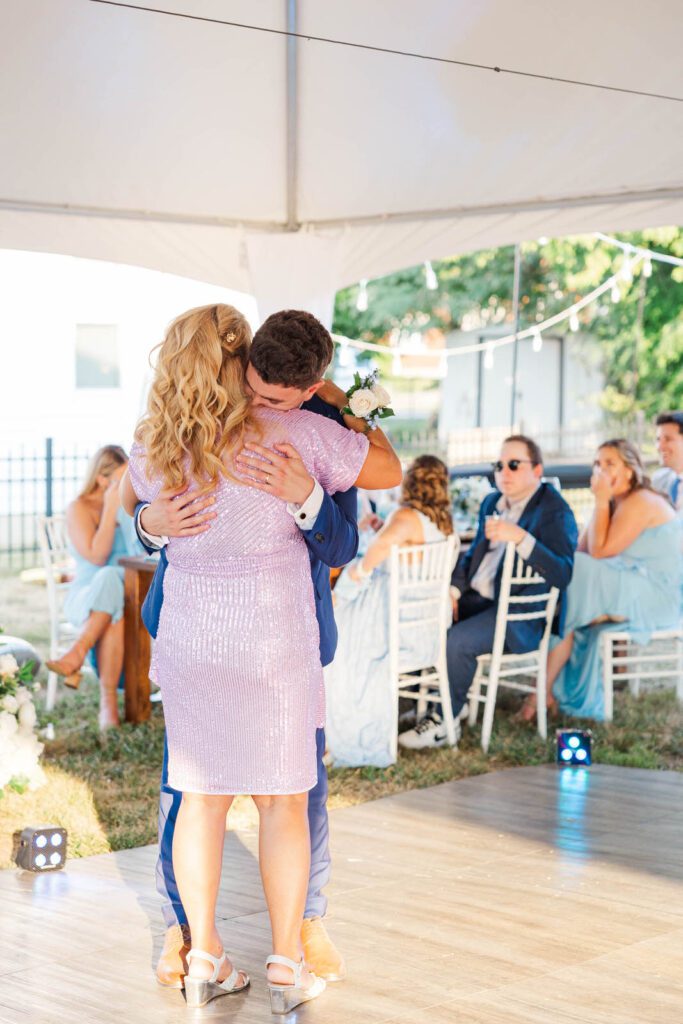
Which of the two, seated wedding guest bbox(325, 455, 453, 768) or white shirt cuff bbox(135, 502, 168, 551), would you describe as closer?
white shirt cuff bbox(135, 502, 168, 551)

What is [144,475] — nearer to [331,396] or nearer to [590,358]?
[331,396]

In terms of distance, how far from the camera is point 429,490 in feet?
17.9

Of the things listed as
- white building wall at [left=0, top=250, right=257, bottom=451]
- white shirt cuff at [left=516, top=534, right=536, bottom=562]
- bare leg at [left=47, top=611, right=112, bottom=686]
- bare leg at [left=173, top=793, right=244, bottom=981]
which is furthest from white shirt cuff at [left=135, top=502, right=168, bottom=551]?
white building wall at [left=0, top=250, right=257, bottom=451]

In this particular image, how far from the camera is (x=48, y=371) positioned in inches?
588

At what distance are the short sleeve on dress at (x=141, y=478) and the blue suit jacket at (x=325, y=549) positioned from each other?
0.08 meters

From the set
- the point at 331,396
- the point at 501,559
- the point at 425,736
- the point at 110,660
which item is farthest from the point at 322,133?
the point at 331,396

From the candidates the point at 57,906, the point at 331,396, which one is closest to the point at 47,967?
the point at 57,906

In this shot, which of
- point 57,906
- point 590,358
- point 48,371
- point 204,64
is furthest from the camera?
point 590,358

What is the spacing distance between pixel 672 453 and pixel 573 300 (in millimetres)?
13795

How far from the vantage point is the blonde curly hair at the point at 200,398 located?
2582 mm

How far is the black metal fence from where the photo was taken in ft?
45.2

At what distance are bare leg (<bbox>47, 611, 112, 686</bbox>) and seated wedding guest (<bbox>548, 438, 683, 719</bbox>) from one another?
7.08 ft

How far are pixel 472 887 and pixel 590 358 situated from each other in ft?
58.0

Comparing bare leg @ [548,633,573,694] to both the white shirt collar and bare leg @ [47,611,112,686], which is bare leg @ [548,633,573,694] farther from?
bare leg @ [47,611,112,686]
